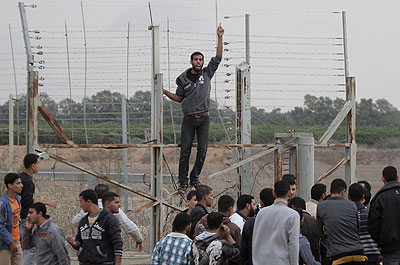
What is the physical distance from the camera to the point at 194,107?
9.95 meters

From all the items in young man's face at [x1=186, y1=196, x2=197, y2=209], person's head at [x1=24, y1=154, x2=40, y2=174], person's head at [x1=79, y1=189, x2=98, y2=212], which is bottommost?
young man's face at [x1=186, y1=196, x2=197, y2=209]

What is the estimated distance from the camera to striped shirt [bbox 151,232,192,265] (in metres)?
6.75

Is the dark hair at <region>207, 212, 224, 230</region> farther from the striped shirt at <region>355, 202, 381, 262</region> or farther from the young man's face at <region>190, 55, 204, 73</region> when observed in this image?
the young man's face at <region>190, 55, 204, 73</region>

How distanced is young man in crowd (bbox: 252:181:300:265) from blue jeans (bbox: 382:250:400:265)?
189 cm

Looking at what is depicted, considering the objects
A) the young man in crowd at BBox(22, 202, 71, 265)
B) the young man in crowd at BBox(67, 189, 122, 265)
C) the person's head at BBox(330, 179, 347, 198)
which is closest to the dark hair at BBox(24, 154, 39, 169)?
the young man in crowd at BBox(22, 202, 71, 265)

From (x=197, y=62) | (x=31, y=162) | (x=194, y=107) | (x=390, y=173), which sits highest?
(x=197, y=62)

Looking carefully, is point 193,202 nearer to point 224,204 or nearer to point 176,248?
point 224,204

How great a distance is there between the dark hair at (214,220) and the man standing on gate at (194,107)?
2989mm

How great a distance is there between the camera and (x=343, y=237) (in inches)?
309

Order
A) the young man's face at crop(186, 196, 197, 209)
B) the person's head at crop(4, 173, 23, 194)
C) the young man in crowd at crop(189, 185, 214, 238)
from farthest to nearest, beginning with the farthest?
the young man's face at crop(186, 196, 197, 209) → the person's head at crop(4, 173, 23, 194) → the young man in crowd at crop(189, 185, 214, 238)

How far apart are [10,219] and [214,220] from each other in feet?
8.87

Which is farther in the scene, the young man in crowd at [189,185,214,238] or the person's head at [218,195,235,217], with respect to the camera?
the young man in crowd at [189,185,214,238]

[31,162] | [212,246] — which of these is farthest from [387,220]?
[31,162]

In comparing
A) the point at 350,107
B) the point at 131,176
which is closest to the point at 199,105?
the point at 350,107
